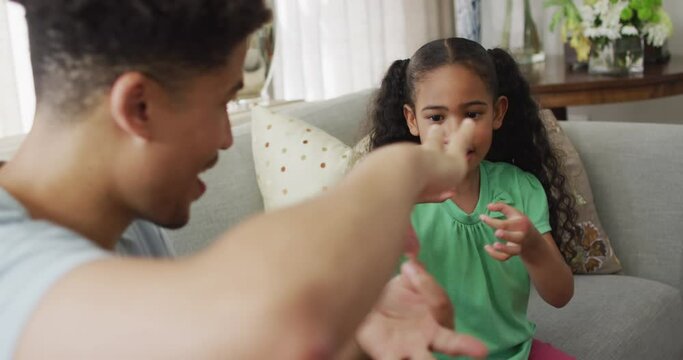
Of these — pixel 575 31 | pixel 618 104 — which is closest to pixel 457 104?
pixel 575 31

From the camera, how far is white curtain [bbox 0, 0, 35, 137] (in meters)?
2.14

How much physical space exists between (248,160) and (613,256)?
2.87ft

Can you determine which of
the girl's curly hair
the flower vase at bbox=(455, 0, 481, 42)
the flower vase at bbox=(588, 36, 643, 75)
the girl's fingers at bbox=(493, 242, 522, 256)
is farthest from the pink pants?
the flower vase at bbox=(455, 0, 481, 42)

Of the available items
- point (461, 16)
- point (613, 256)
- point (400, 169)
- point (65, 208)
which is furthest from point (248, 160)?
point (461, 16)

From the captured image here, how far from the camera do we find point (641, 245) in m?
2.09

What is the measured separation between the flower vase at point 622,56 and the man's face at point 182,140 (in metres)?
2.37

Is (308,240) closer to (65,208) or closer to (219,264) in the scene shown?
(219,264)

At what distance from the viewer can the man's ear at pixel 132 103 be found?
0.63 metres

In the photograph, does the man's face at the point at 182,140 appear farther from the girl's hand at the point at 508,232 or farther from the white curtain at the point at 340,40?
the white curtain at the point at 340,40

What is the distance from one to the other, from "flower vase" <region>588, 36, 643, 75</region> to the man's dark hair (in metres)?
2.39

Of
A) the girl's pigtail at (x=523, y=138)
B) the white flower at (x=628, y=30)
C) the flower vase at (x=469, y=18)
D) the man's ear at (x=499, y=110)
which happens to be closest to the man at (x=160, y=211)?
the man's ear at (x=499, y=110)

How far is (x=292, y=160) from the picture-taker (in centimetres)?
182

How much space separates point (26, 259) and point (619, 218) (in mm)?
1748

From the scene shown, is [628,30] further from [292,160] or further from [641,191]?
[292,160]
